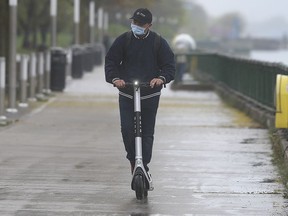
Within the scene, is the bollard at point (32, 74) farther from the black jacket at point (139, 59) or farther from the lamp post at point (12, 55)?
the black jacket at point (139, 59)

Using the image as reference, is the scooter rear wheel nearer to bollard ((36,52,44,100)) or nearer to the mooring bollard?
bollard ((36,52,44,100))

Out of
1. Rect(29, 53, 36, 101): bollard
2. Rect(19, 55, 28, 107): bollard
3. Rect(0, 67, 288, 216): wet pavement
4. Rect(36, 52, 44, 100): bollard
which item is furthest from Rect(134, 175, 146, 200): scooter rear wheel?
Rect(36, 52, 44, 100): bollard

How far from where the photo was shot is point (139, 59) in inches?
424

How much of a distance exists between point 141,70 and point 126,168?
2626 millimetres

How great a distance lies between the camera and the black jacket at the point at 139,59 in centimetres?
1074

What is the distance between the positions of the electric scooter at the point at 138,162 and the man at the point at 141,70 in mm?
152

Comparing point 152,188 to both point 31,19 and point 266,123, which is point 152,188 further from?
point 31,19

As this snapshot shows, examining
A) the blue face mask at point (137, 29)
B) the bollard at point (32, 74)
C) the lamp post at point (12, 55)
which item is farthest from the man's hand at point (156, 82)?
the bollard at point (32, 74)

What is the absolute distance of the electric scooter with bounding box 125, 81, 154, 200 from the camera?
1052cm

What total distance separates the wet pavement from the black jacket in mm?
1165

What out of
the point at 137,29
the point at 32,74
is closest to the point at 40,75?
the point at 32,74

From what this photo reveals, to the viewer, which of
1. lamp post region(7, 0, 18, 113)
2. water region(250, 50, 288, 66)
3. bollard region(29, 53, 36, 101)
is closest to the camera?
lamp post region(7, 0, 18, 113)

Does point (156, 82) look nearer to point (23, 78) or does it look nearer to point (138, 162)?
point (138, 162)

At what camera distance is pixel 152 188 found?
10.8 m
